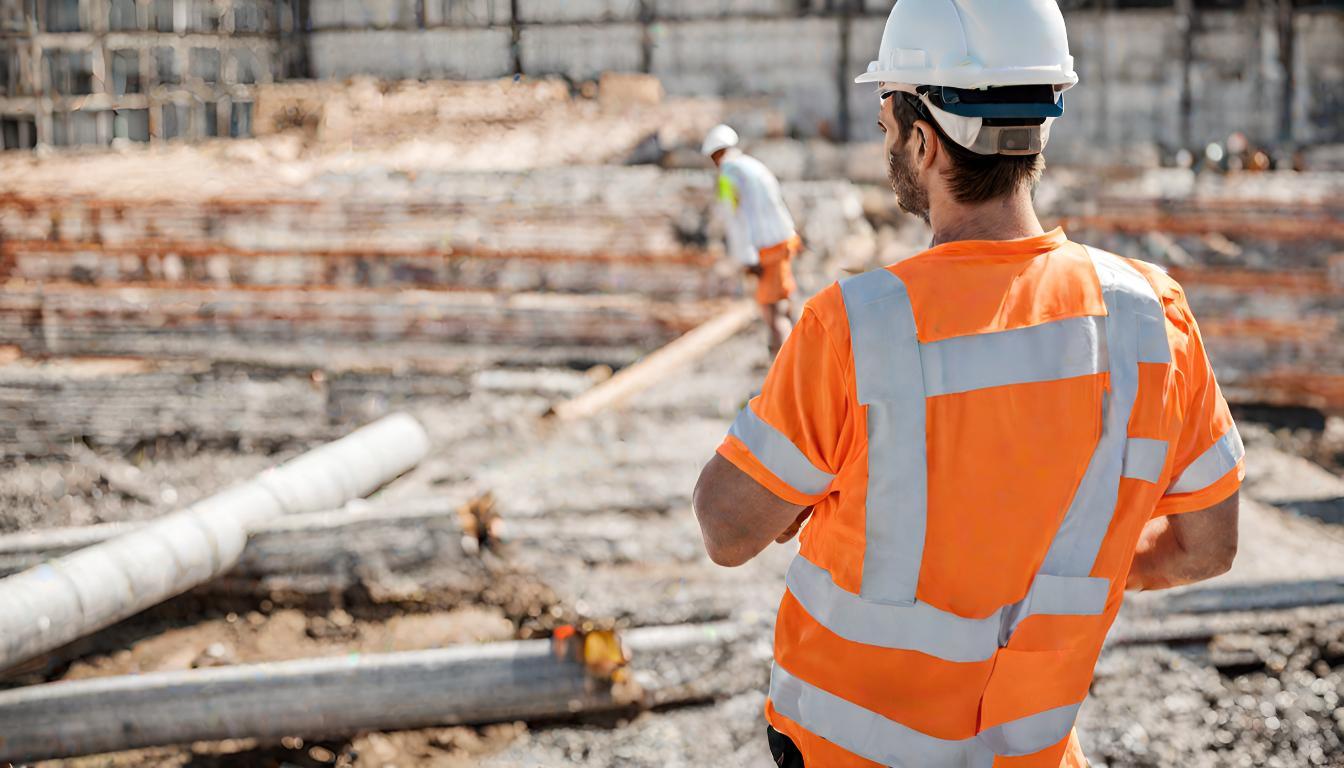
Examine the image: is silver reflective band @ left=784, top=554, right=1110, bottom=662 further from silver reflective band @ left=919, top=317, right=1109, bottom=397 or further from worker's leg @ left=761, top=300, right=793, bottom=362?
worker's leg @ left=761, top=300, right=793, bottom=362

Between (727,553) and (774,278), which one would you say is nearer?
(727,553)

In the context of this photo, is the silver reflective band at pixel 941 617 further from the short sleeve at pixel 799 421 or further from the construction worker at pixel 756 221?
the construction worker at pixel 756 221

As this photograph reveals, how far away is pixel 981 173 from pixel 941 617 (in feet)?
1.82

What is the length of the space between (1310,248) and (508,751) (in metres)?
8.53

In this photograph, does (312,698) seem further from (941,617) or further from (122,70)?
(122,70)

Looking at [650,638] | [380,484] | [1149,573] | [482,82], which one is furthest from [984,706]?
[482,82]

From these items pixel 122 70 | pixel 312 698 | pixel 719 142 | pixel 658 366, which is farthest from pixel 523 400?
pixel 122 70

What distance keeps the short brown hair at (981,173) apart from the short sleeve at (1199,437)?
0.27 m

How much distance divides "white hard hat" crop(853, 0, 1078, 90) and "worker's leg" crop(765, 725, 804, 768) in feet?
2.89

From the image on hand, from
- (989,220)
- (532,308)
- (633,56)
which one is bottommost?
(532,308)

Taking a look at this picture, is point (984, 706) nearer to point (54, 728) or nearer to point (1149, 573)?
point (1149, 573)

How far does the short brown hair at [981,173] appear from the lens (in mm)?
1333

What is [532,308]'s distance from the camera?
898 cm

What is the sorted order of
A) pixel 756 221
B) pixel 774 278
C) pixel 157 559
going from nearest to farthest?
pixel 157 559
pixel 756 221
pixel 774 278
